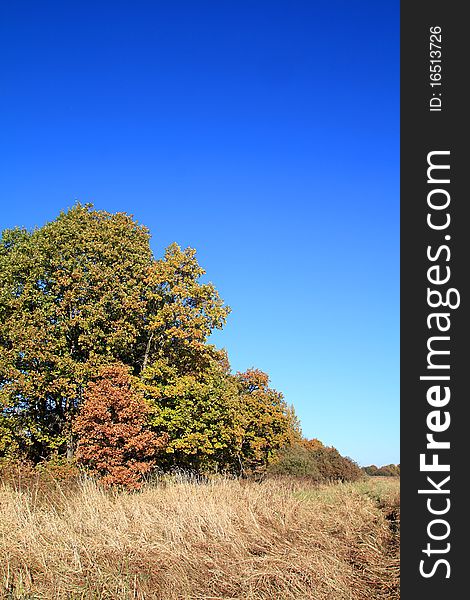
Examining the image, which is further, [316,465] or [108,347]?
[316,465]

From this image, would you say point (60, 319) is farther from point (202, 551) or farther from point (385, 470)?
point (385, 470)

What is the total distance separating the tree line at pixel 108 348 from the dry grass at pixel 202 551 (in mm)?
11154

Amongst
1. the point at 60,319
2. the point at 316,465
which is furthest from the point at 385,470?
the point at 60,319

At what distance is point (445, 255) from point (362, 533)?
5857mm

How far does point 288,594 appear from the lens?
6.93 m

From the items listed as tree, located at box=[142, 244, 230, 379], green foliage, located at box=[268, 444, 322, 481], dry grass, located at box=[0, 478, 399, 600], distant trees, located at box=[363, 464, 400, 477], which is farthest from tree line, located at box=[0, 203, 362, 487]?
distant trees, located at box=[363, 464, 400, 477]

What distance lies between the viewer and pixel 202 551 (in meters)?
8.66

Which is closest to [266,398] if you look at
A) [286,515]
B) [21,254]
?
[21,254]

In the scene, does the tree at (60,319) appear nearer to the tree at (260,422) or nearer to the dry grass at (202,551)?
the tree at (260,422)

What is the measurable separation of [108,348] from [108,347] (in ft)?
0.28

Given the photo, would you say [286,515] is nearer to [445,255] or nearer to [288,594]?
[288,594]

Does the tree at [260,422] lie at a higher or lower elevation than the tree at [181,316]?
lower

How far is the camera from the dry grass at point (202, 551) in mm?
7289

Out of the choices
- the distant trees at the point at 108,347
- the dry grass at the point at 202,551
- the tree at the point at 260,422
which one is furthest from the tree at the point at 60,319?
the dry grass at the point at 202,551
